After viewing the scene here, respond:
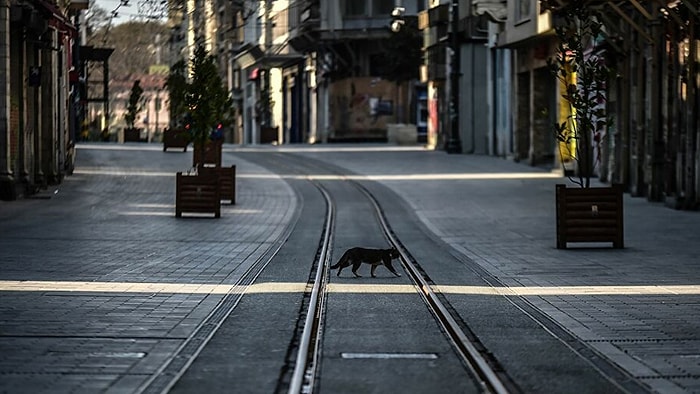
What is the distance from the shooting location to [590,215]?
20562mm

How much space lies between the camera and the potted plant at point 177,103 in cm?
3272

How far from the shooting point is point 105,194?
1332 inches

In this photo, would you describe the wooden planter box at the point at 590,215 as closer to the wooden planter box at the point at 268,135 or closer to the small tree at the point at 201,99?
the small tree at the point at 201,99

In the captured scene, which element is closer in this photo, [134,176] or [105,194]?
[105,194]

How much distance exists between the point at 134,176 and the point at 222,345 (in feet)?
99.7

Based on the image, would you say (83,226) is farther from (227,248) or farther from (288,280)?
(288,280)

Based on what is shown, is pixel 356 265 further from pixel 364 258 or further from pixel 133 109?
pixel 133 109

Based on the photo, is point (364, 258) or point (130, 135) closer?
point (364, 258)

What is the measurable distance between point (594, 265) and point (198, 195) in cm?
1146

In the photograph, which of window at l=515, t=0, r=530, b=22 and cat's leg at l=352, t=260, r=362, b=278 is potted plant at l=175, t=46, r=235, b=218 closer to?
cat's leg at l=352, t=260, r=362, b=278

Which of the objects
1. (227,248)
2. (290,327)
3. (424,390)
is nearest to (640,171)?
(227,248)

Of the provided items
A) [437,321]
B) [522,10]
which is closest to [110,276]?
[437,321]

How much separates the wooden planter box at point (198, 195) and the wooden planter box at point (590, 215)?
29.2ft

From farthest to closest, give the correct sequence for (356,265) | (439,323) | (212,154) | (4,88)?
(212,154), (4,88), (356,265), (439,323)
